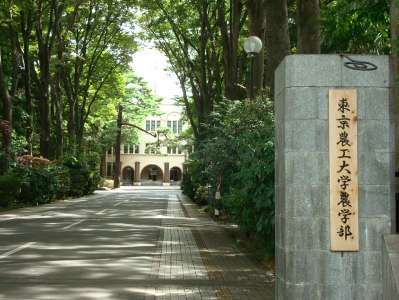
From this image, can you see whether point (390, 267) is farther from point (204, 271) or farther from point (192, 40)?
point (192, 40)

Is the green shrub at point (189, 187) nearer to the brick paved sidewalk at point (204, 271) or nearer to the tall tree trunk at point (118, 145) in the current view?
the tall tree trunk at point (118, 145)

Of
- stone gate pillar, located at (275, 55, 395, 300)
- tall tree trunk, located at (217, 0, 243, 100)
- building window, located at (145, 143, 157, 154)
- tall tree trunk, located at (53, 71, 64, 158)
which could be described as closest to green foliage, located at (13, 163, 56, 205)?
tall tree trunk, located at (53, 71, 64, 158)

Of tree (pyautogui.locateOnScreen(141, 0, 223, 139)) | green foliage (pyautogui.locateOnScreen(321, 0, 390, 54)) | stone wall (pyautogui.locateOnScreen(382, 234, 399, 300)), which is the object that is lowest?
stone wall (pyautogui.locateOnScreen(382, 234, 399, 300))

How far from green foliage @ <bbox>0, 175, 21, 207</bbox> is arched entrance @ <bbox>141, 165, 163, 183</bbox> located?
2761 inches

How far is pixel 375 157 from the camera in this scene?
5977mm

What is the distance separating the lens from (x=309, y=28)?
13.6 meters

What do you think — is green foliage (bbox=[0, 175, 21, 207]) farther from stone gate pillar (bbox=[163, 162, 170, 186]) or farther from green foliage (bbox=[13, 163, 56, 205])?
stone gate pillar (bbox=[163, 162, 170, 186])

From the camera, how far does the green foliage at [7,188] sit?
986 inches

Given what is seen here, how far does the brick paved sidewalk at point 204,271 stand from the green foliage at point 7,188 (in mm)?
12206

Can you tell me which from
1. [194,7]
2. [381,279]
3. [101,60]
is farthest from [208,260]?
[101,60]

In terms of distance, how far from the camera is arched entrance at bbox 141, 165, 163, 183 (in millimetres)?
96625

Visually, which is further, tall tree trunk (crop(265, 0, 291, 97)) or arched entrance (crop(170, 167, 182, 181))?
arched entrance (crop(170, 167, 182, 181))

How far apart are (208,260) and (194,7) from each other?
17.1 metres

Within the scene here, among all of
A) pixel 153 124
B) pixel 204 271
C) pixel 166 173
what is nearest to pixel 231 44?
pixel 204 271
